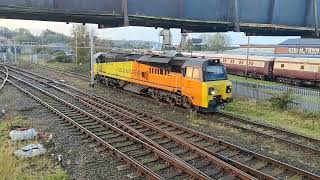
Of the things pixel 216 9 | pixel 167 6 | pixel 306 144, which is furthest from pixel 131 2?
pixel 306 144

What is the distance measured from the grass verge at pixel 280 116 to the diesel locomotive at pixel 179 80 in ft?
7.54

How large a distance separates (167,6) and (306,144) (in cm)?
837

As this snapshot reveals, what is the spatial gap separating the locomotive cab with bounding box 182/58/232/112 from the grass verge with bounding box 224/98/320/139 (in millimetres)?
2097

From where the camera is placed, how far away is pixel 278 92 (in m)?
23.0

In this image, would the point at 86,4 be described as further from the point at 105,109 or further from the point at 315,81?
the point at 315,81

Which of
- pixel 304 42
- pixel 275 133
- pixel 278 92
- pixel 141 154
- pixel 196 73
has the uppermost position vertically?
pixel 304 42

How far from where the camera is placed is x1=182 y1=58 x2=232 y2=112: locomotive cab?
678 inches

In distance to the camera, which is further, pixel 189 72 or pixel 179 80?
pixel 179 80

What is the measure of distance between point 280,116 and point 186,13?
27.4ft

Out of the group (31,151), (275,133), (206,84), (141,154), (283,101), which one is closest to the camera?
(31,151)

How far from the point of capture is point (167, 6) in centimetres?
1503

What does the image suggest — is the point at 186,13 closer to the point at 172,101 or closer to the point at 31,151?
the point at 172,101

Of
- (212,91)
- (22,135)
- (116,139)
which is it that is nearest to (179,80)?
(212,91)

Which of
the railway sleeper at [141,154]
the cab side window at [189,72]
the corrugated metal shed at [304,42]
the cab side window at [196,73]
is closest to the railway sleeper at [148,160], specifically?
the railway sleeper at [141,154]
